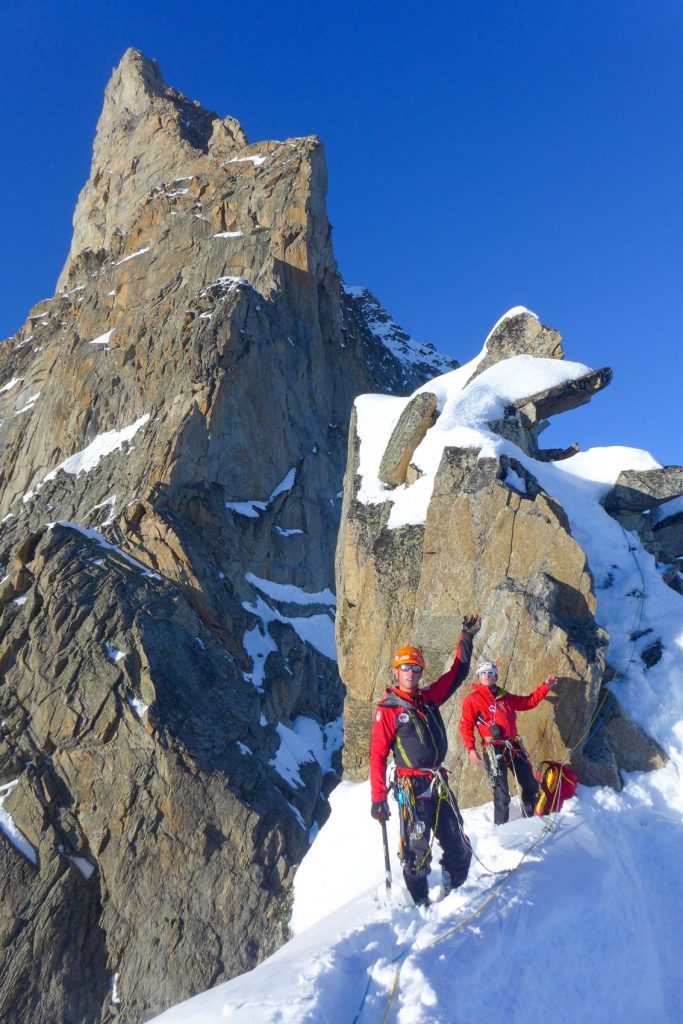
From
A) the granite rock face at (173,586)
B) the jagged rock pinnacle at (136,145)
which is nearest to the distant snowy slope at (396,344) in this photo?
the granite rock face at (173,586)

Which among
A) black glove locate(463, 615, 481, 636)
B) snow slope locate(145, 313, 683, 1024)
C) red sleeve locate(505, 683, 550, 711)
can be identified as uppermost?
black glove locate(463, 615, 481, 636)

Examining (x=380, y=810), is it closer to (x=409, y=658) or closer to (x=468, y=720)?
(x=409, y=658)

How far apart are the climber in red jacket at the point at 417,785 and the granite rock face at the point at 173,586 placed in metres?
5.00

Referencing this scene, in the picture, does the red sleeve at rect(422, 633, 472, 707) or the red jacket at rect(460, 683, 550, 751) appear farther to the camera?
the red jacket at rect(460, 683, 550, 751)

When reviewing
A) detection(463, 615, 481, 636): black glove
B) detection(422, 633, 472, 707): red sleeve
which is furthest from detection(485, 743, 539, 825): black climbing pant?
detection(463, 615, 481, 636): black glove

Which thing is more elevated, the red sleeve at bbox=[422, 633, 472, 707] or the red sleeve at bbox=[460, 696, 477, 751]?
the red sleeve at bbox=[422, 633, 472, 707]

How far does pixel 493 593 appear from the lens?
32.9ft

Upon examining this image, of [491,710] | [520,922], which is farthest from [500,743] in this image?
[520,922]

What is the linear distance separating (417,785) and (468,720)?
1570 mm

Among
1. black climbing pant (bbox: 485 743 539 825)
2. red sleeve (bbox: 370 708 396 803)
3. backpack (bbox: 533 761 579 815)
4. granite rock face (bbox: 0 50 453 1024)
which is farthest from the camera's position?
granite rock face (bbox: 0 50 453 1024)

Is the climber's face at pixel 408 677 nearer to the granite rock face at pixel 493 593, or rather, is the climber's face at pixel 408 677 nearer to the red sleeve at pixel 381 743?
the red sleeve at pixel 381 743

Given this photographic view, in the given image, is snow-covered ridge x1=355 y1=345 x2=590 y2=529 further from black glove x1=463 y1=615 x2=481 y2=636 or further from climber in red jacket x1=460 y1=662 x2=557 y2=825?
climber in red jacket x1=460 y1=662 x2=557 y2=825

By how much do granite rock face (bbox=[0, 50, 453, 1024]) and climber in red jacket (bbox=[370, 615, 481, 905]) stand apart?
5.00 metres

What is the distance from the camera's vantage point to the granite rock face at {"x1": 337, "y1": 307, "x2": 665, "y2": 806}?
859 centimetres
